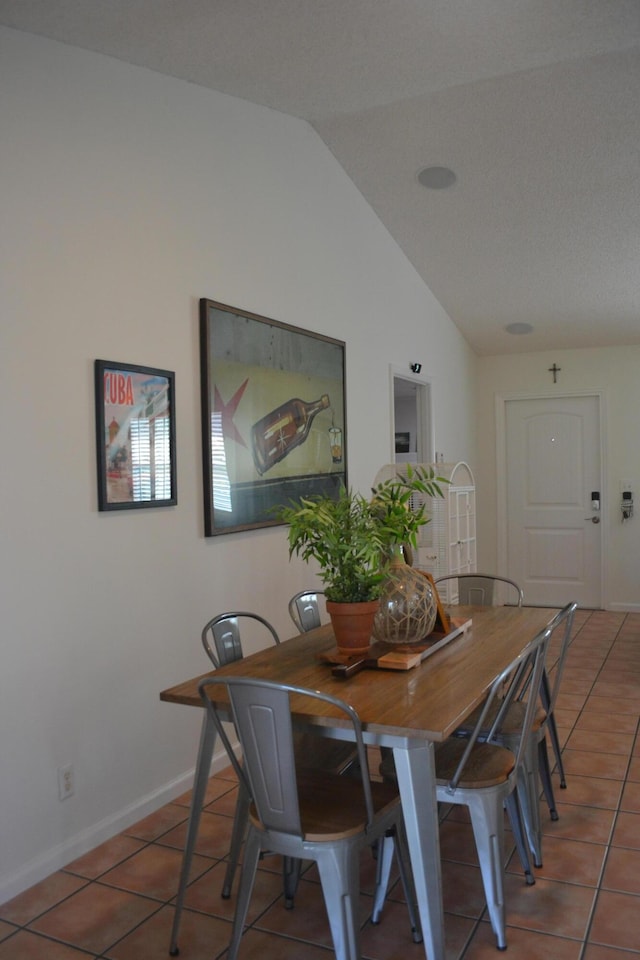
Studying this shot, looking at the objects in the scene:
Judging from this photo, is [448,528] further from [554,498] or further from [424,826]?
[424,826]

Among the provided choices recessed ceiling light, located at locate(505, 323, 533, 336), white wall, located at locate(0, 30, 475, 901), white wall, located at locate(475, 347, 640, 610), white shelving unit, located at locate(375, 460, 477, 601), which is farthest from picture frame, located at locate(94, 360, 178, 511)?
white wall, located at locate(475, 347, 640, 610)

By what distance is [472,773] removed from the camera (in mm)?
2258

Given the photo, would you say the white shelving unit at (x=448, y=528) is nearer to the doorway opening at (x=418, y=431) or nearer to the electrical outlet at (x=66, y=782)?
the doorway opening at (x=418, y=431)

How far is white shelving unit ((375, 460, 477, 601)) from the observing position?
4820 millimetres

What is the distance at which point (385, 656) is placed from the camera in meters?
2.44

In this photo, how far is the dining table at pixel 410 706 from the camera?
1.91 meters

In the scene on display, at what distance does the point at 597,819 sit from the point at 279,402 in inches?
91.7

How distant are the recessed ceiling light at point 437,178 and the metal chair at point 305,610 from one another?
2.57 meters

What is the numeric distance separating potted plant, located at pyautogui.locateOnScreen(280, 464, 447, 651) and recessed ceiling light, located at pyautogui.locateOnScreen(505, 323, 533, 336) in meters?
4.47

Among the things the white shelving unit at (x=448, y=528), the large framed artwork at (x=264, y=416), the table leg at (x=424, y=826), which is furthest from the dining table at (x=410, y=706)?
the white shelving unit at (x=448, y=528)

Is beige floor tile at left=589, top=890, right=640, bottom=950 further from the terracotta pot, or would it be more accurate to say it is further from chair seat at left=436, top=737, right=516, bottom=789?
the terracotta pot

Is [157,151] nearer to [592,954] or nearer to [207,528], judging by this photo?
[207,528]

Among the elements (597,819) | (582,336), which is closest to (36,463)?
(597,819)

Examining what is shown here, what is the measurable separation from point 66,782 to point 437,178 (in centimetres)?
364
